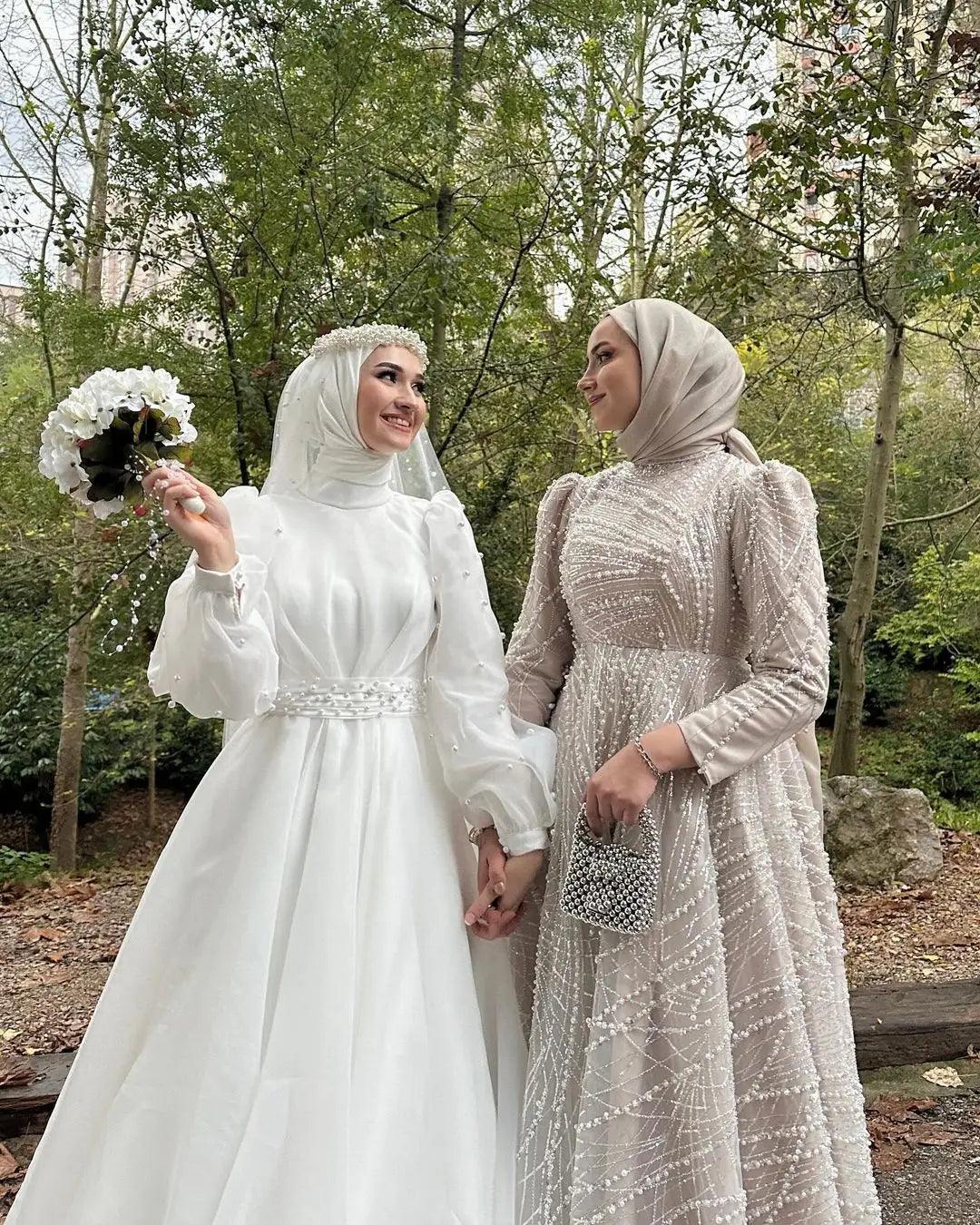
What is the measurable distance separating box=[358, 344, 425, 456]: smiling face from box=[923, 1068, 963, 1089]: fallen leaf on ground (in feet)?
8.44

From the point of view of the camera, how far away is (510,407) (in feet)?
15.6

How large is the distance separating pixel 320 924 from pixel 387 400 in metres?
0.99

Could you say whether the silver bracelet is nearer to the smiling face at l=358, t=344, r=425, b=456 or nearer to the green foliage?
the smiling face at l=358, t=344, r=425, b=456

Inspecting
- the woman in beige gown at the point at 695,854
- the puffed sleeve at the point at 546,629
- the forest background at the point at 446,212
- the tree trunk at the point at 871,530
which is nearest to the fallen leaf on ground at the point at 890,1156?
the woman in beige gown at the point at 695,854

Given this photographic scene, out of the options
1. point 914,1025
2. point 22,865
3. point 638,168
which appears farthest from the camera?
point 22,865

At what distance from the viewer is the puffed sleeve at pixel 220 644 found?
72.2 inches

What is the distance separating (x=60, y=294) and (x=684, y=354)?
396 centimetres

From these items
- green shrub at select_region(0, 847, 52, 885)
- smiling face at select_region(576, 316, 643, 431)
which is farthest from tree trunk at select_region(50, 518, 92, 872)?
smiling face at select_region(576, 316, 643, 431)

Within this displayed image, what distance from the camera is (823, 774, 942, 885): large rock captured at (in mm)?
5348

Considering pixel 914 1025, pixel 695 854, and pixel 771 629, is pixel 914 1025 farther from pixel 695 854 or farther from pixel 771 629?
pixel 771 629

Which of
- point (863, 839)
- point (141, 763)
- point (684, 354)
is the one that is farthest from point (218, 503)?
point (141, 763)

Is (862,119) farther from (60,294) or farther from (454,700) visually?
(60,294)

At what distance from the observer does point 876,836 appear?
5.37 metres

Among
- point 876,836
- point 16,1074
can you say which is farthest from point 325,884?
point 876,836
